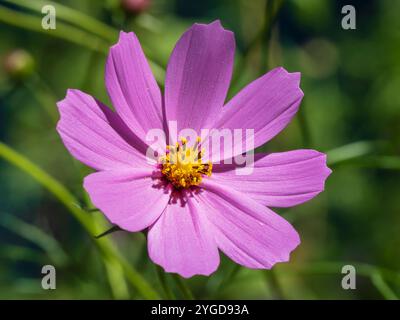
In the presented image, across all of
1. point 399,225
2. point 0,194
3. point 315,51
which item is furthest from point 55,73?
point 399,225

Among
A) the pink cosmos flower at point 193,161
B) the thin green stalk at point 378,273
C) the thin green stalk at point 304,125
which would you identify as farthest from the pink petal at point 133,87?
the thin green stalk at point 378,273

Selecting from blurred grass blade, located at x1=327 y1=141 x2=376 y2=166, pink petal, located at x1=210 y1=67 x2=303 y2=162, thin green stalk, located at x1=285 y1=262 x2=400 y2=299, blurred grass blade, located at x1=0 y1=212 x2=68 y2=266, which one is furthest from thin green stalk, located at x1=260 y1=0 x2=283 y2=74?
blurred grass blade, located at x1=0 y1=212 x2=68 y2=266

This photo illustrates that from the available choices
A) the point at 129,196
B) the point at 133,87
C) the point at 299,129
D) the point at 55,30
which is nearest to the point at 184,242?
the point at 129,196

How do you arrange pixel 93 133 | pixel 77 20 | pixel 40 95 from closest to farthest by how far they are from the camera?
pixel 93 133, pixel 77 20, pixel 40 95

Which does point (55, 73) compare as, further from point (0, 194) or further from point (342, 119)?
point (342, 119)

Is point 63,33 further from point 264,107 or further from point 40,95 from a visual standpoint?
point 264,107

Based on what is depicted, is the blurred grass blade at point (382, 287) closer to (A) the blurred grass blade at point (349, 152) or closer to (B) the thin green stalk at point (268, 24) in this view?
(A) the blurred grass blade at point (349, 152)
